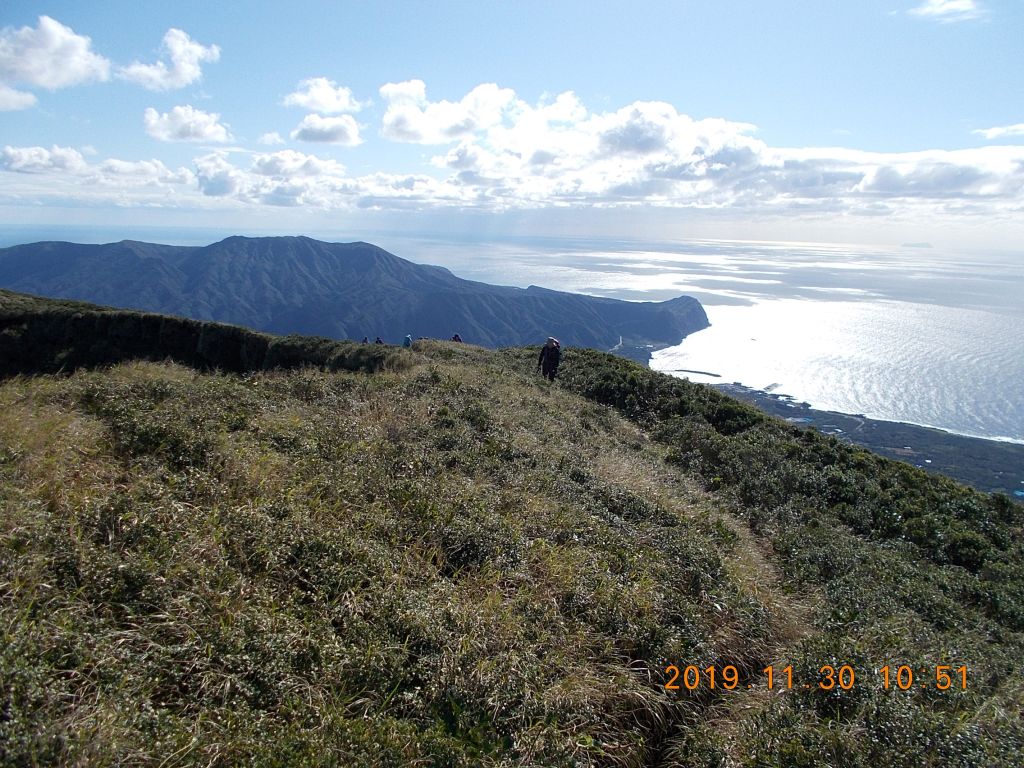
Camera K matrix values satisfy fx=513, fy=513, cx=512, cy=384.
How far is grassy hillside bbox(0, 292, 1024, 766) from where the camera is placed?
3061 millimetres

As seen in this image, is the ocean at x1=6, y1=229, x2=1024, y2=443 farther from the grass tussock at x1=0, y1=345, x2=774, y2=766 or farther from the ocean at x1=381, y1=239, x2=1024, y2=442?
the grass tussock at x1=0, y1=345, x2=774, y2=766

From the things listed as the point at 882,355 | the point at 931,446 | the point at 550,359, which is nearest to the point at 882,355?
the point at 882,355

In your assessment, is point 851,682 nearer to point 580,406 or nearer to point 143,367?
point 580,406

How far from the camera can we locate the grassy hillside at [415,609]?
10.0ft

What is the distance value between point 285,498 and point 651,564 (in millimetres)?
3965

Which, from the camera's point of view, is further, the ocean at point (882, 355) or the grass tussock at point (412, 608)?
the ocean at point (882, 355)

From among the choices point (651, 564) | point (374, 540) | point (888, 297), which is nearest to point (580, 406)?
point (651, 564)

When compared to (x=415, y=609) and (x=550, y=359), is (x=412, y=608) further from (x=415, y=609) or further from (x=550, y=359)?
(x=550, y=359)

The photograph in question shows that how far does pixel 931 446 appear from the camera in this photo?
147 feet

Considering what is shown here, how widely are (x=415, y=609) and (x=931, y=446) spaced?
5555cm

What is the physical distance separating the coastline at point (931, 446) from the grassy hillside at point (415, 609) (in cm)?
3097
